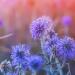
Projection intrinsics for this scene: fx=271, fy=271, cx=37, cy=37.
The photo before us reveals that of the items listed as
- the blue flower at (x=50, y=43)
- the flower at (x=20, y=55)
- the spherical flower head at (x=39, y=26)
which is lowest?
the flower at (x=20, y=55)

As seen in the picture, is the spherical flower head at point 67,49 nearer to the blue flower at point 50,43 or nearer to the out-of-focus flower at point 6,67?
the blue flower at point 50,43

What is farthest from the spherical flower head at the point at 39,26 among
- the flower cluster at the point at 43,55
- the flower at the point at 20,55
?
the flower at the point at 20,55

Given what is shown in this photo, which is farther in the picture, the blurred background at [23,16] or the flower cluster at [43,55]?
the blurred background at [23,16]

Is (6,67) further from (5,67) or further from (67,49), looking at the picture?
(67,49)

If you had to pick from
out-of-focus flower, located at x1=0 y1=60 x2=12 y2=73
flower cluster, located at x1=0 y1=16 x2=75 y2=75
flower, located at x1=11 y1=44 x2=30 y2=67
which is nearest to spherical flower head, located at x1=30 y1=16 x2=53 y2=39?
flower cluster, located at x1=0 y1=16 x2=75 y2=75

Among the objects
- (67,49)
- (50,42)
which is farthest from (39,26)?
(67,49)

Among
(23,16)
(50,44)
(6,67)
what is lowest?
(6,67)

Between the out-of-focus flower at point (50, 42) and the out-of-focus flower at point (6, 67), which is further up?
the out-of-focus flower at point (50, 42)

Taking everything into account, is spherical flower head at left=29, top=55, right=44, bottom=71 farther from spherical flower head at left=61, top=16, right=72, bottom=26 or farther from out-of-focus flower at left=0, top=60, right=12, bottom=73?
spherical flower head at left=61, top=16, right=72, bottom=26
